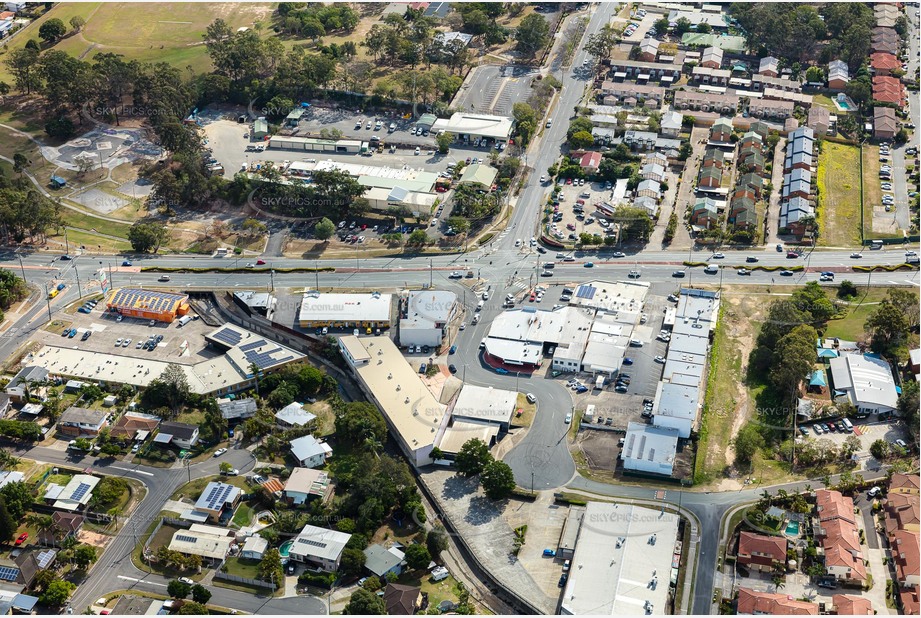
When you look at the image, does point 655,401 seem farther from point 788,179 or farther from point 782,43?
point 782,43

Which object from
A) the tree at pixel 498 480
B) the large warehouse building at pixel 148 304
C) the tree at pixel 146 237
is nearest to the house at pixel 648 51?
the tree at pixel 146 237

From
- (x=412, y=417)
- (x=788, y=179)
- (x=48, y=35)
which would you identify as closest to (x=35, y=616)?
(x=412, y=417)

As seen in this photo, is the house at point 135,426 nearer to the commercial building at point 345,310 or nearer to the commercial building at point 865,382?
the commercial building at point 345,310

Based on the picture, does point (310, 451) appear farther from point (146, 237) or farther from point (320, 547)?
point (146, 237)

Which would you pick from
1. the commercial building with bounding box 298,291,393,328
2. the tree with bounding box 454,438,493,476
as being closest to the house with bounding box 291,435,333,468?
the tree with bounding box 454,438,493,476

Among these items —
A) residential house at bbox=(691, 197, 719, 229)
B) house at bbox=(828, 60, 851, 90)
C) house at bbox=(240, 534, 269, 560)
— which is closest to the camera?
house at bbox=(240, 534, 269, 560)

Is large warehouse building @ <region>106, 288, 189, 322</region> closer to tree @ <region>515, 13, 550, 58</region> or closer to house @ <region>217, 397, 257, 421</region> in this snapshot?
house @ <region>217, 397, 257, 421</region>

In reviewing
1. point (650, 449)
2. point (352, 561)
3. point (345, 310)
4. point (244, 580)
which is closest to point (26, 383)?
point (345, 310)
